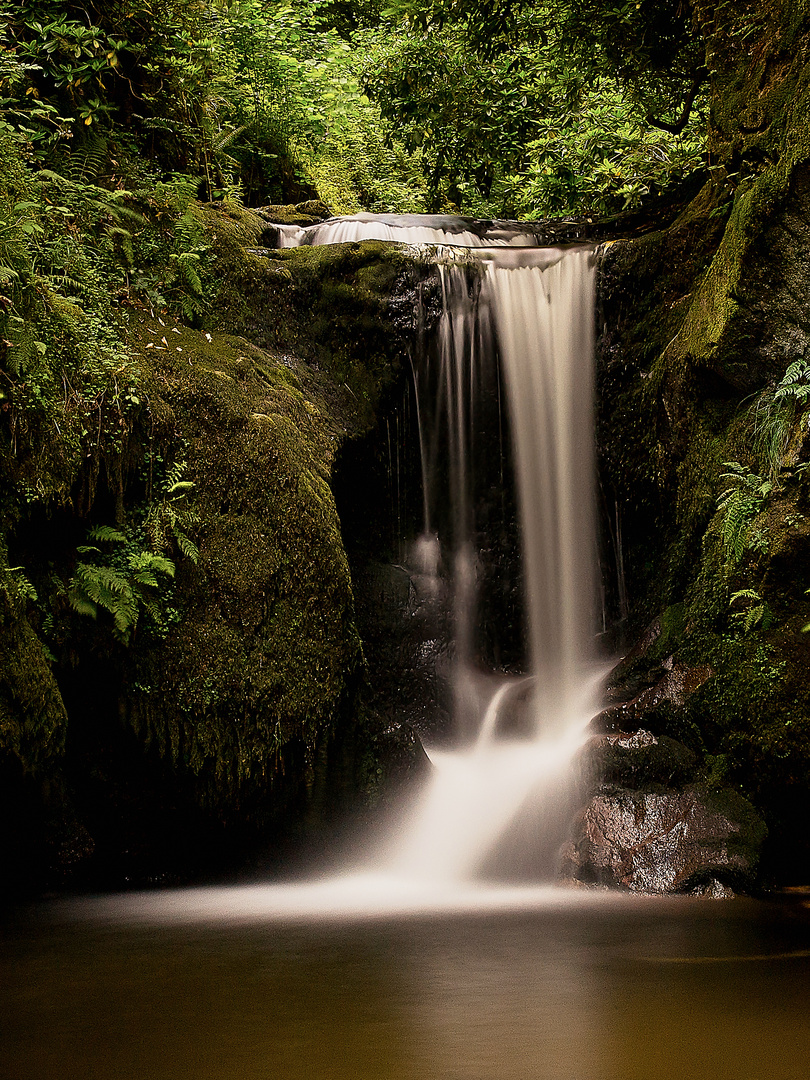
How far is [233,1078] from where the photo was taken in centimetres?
263

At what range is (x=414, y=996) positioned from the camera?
3416 mm

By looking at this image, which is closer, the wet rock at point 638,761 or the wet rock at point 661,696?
the wet rock at point 638,761

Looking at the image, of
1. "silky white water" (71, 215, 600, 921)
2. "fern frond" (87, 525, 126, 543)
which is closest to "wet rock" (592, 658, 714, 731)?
"silky white water" (71, 215, 600, 921)

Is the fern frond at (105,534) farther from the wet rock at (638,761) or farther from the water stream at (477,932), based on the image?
the wet rock at (638,761)

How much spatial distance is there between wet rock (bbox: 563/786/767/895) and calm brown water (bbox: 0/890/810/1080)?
0.49m

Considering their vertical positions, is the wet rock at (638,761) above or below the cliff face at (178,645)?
below

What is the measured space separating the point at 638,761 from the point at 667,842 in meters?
0.52

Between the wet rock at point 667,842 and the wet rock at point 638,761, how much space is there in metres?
0.10

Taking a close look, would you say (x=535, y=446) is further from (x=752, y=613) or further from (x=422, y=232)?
(x=752, y=613)

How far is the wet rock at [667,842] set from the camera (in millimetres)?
5355

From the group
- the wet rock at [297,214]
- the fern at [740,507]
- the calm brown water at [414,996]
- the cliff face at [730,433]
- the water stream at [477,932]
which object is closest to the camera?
the calm brown water at [414,996]

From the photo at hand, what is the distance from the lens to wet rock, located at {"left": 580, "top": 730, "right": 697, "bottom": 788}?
5.82 meters

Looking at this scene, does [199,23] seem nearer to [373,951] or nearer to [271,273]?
[271,273]

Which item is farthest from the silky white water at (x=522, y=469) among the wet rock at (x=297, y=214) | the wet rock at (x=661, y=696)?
the wet rock at (x=297, y=214)
